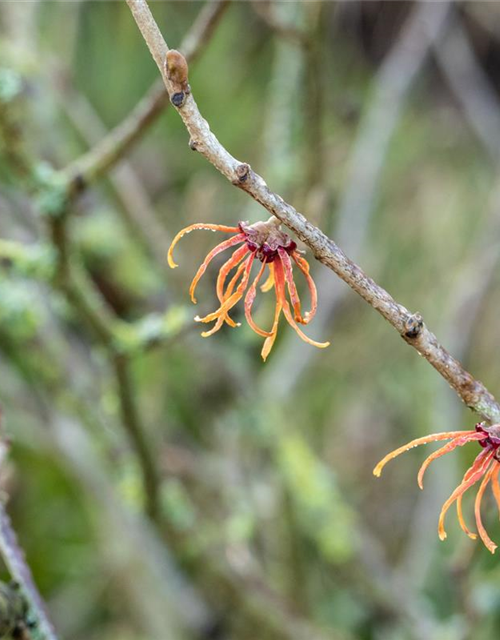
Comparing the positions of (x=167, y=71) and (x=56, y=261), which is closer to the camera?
(x=167, y=71)

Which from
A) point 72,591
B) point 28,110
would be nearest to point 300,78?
point 28,110

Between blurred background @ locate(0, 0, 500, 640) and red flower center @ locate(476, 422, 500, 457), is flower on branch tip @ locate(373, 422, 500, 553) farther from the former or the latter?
blurred background @ locate(0, 0, 500, 640)

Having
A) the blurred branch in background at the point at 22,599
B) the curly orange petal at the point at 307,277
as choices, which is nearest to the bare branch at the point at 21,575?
the blurred branch in background at the point at 22,599

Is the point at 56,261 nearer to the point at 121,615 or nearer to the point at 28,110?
the point at 28,110

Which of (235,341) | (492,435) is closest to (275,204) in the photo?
(492,435)

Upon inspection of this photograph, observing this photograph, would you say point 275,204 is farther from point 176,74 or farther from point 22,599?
point 22,599

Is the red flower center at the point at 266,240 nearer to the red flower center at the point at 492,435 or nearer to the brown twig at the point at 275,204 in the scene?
the brown twig at the point at 275,204

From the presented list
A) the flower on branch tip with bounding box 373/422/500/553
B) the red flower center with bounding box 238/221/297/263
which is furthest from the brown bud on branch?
the flower on branch tip with bounding box 373/422/500/553
